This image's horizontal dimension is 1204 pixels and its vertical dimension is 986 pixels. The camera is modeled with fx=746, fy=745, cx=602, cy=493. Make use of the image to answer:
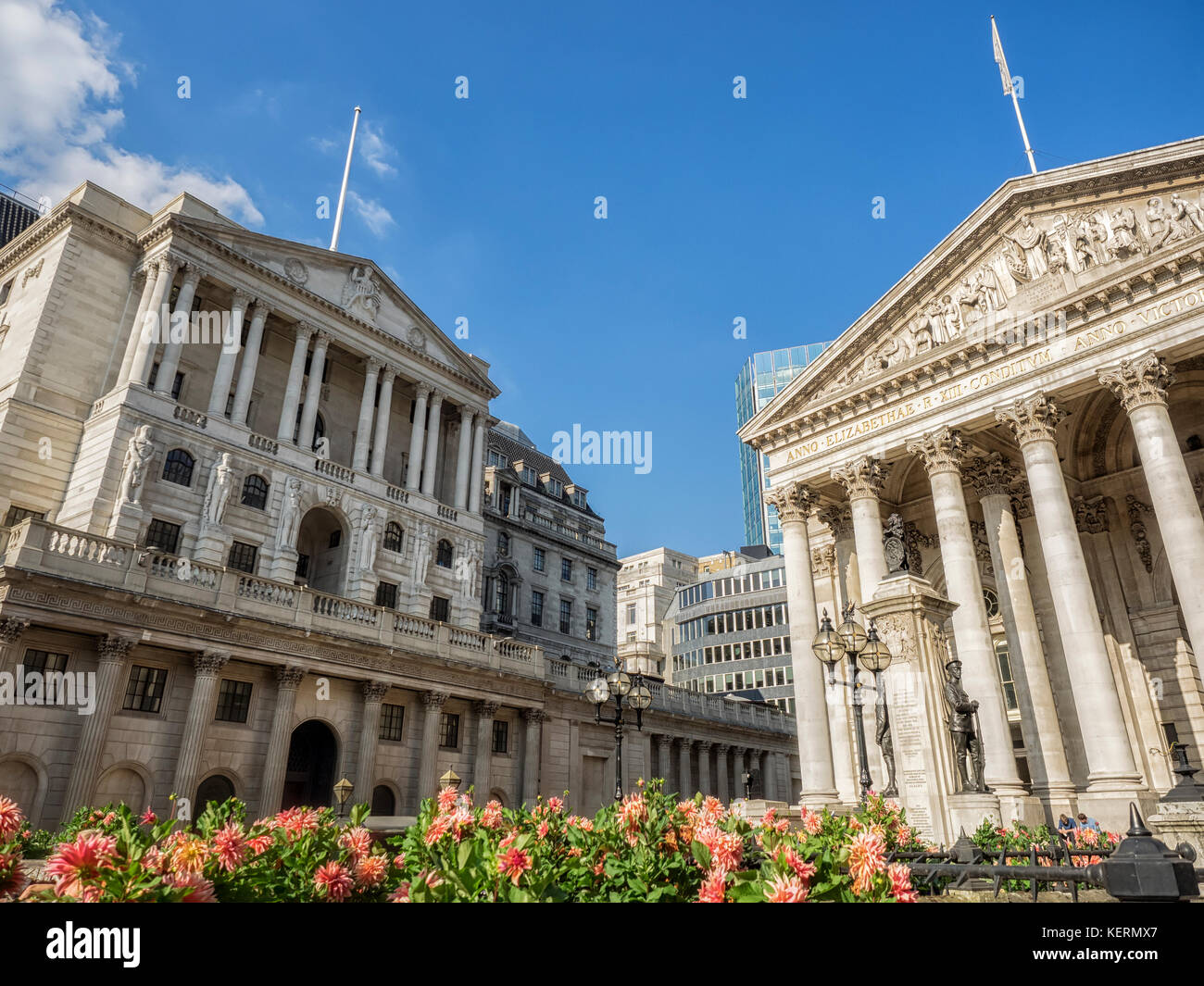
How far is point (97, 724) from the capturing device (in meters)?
24.8

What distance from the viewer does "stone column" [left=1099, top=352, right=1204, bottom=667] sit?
20.4 m

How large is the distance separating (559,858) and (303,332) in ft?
132

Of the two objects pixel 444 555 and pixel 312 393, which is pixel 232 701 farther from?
pixel 312 393

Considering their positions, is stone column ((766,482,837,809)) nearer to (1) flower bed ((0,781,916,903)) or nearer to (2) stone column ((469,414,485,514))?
(2) stone column ((469,414,485,514))

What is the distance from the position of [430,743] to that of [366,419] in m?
18.6

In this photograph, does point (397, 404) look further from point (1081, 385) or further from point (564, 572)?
point (1081, 385)

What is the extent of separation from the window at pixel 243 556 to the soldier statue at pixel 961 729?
99.0ft

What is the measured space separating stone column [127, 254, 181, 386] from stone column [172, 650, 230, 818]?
13.9 metres

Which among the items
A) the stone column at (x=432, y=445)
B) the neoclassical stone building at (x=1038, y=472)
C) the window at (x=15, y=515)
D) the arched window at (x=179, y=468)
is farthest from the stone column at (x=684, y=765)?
the window at (x=15, y=515)

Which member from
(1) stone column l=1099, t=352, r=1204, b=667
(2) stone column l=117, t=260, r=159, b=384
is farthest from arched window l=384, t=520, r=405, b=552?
(1) stone column l=1099, t=352, r=1204, b=667

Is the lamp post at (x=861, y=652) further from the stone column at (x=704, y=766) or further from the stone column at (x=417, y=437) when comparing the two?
the stone column at (x=704, y=766)

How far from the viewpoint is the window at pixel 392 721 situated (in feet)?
108

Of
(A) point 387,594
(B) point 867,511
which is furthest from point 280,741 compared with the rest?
(B) point 867,511
